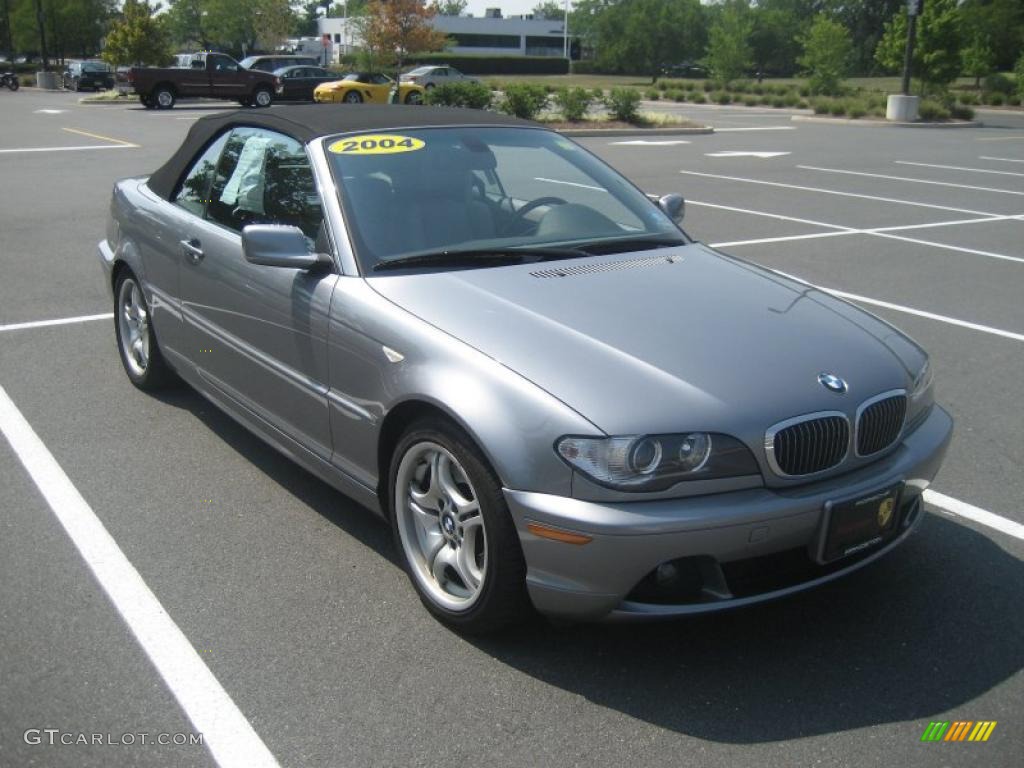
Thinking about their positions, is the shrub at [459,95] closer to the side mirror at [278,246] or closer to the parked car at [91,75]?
the side mirror at [278,246]

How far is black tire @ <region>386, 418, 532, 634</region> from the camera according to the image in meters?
3.16

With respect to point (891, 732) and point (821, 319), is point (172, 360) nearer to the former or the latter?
point (821, 319)

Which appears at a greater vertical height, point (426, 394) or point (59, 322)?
point (426, 394)

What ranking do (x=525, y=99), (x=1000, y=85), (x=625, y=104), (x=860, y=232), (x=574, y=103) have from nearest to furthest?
(x=860, y=232) → (x=525, y=99) → (x=574, y=103) → (x=625, y=104) → (x=1000, y=85)

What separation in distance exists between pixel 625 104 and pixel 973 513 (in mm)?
25147

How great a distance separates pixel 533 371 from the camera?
3195mm

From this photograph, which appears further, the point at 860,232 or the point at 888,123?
the point at 888,123

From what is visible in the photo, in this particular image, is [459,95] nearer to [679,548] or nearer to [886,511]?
[886,511]

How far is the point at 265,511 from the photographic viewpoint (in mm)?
4438

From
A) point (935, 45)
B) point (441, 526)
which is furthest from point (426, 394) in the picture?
point (935, 45)

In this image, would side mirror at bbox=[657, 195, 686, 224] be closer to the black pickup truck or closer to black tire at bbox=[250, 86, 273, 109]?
the black pickup truck

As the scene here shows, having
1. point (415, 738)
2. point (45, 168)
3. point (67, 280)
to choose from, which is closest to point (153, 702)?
point (415, 738)

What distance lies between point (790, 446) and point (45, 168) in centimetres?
1626

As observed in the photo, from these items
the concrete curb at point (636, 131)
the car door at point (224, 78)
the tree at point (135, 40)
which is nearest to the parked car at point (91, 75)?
the tree at point (135, 40)
